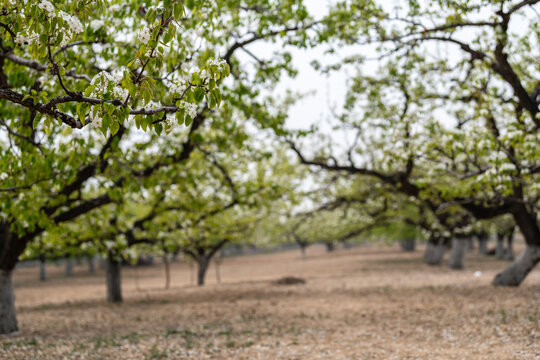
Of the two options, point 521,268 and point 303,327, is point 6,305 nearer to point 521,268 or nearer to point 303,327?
point 303,327

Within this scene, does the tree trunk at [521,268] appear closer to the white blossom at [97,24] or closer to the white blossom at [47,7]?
the white blossom at [97,24]

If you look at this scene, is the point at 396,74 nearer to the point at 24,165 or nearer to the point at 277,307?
the point at 277,307

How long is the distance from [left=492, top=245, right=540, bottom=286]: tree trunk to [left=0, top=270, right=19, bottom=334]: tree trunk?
17503 mm

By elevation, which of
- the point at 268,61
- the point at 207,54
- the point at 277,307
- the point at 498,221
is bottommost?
the point at 277,307

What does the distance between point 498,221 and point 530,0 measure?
2663 cm

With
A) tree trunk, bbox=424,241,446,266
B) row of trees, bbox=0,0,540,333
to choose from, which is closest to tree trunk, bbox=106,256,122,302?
row of trees, bbox=0,0,540,333

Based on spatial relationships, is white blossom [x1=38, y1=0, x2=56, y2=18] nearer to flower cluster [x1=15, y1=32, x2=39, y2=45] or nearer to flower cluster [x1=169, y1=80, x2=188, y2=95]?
flower cluster [x1=15, y1=32, x2=39, y2=45]

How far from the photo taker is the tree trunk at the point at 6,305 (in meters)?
12.1

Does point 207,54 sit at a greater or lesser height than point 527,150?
greater

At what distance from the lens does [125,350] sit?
9.95m

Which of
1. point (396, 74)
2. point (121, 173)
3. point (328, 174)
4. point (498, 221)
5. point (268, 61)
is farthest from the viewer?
point (498, 221)

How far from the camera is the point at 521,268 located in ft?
58.5

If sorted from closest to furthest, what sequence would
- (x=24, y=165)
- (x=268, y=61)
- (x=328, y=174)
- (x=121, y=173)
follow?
(x=24, y=165) → (x=121, y=173) → (x=268, y=61) → (x=328, y=174)

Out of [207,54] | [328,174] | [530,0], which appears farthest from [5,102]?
[328,174]
